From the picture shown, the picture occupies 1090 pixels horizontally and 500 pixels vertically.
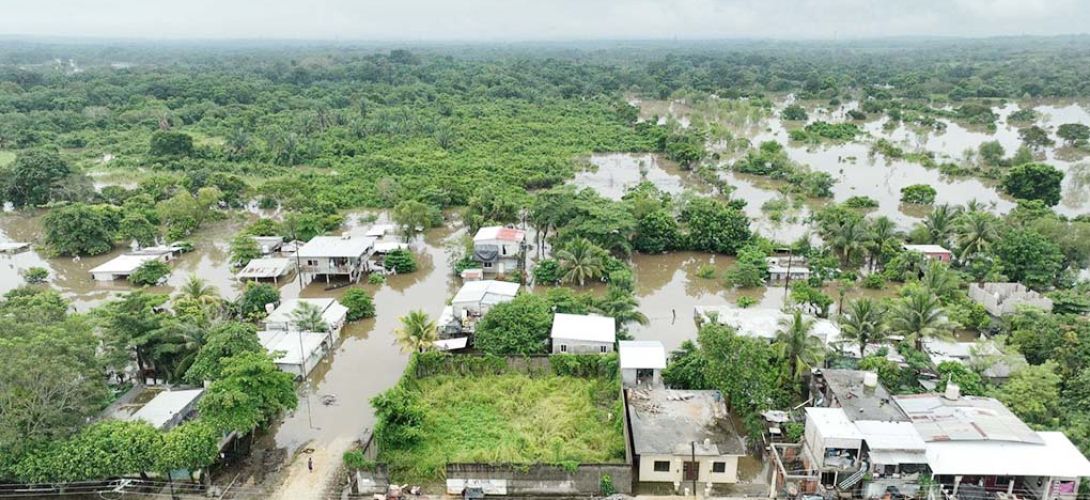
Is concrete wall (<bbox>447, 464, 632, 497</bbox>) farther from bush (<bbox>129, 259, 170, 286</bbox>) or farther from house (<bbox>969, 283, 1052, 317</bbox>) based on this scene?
bush (<bbox>129, 259, 170, 286</bbox>)

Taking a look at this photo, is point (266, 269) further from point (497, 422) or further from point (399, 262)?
point (497, 422)

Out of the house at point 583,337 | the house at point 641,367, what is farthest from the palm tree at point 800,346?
the house at point 583,337

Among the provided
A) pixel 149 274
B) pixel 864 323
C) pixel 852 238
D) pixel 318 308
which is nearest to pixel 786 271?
pixel 852 238

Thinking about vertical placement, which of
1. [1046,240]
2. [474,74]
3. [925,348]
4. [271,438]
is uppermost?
[474,74]

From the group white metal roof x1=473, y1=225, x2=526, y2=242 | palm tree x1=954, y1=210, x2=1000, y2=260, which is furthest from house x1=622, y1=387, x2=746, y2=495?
palm tree x1=954, y1=210, x2=1000, y2=260

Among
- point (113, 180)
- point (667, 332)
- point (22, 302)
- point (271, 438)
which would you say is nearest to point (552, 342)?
point (667, 332)

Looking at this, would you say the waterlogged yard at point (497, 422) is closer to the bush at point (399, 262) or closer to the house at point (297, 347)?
the house at point (297, 347)

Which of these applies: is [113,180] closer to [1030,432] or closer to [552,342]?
[552,342]
